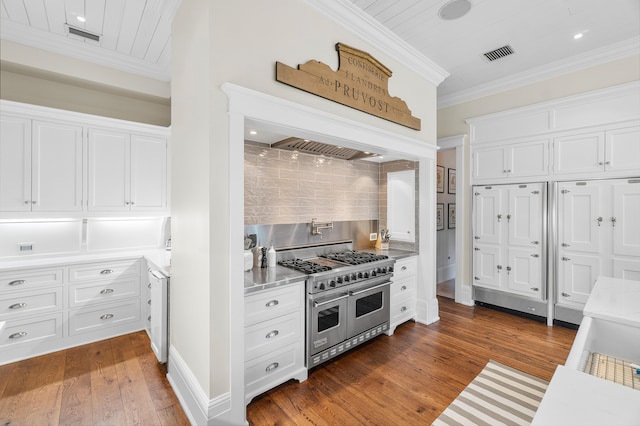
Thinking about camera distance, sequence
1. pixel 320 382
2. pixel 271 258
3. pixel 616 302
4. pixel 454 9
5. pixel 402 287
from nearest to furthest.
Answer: pixel 616 302 → pixel 320 382 → pixel 454 9 → pixel 271 258 → pixel 402 287

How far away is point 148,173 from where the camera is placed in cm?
366

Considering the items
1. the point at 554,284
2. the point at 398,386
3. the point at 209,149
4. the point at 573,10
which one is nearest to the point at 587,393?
the point at 398,386

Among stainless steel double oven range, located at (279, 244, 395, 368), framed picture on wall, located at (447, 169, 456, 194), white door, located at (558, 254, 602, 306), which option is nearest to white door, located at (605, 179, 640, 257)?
white door, located at (558, 254, 602, 306)

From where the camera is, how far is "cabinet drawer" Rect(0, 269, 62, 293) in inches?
107

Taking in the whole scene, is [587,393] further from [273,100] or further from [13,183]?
[13,183]

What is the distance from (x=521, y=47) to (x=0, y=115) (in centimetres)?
543

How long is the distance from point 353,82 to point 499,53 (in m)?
1.99

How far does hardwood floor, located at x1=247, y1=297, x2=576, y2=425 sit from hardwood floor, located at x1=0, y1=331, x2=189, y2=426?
0.80 meters

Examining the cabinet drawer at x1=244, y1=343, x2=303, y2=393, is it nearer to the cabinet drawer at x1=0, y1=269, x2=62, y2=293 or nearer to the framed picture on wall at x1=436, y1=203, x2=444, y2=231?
the cabinet drawer at x1=0, y1=269, x2=62, y2=293

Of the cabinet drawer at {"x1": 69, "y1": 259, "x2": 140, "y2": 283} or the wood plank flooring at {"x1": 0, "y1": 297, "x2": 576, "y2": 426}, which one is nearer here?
the wood plank flooring at {"x1": 0, "y1": 297, "x2": 576, "y2": 426}

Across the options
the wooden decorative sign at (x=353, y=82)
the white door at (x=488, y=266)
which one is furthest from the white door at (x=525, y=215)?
the wooden decorative sign at (x=353, y=82)

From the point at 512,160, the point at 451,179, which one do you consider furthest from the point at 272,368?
the point at 451,179

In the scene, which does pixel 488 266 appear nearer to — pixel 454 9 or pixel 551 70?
pixel 551 70

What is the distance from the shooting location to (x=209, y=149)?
71.4 inches
